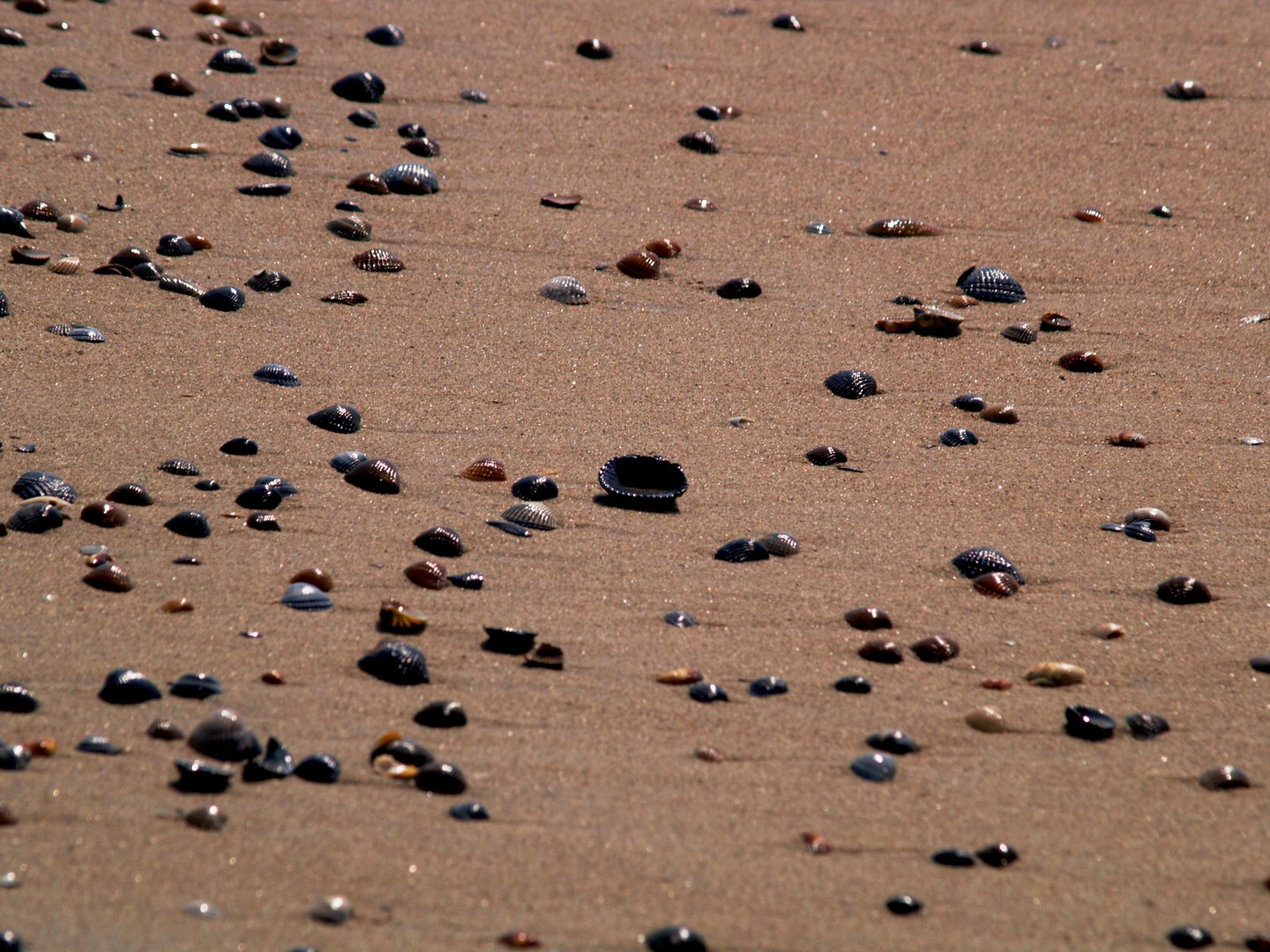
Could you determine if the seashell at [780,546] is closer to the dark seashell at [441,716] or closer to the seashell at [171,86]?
the dark seashell at [441,716]

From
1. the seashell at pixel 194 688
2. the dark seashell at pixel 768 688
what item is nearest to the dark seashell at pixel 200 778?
the seashell at pixel 194 688

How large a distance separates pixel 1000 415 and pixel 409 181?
2.53 metres

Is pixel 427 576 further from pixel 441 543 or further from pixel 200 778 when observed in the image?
pixel 200 778

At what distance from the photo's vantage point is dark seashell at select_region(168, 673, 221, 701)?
258 centimetres

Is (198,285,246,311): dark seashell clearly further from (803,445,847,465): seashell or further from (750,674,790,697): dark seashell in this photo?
(750,674,790,697): dark seashell

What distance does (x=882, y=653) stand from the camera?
2945 mm

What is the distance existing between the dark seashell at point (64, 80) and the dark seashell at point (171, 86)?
30 centimetres

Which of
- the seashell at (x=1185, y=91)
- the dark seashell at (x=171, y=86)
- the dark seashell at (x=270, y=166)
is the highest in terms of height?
the seashell at (x=1185, y=91)

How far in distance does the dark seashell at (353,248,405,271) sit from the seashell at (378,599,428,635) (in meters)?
2.14

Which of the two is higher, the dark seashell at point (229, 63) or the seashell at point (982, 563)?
the dark seashell at point (229, 63)

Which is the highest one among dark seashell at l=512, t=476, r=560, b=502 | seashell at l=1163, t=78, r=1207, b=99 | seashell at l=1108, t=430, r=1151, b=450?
seashell at l=1163, t=78, r=1207, b=99

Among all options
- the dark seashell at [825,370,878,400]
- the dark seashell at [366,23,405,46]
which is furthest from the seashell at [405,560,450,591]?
the dark seashell at [366,23,405,46]

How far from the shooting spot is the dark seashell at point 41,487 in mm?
3246

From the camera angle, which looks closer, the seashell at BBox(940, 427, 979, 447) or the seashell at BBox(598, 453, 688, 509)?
the seashell at BBox(598, 453, 688, 509)
